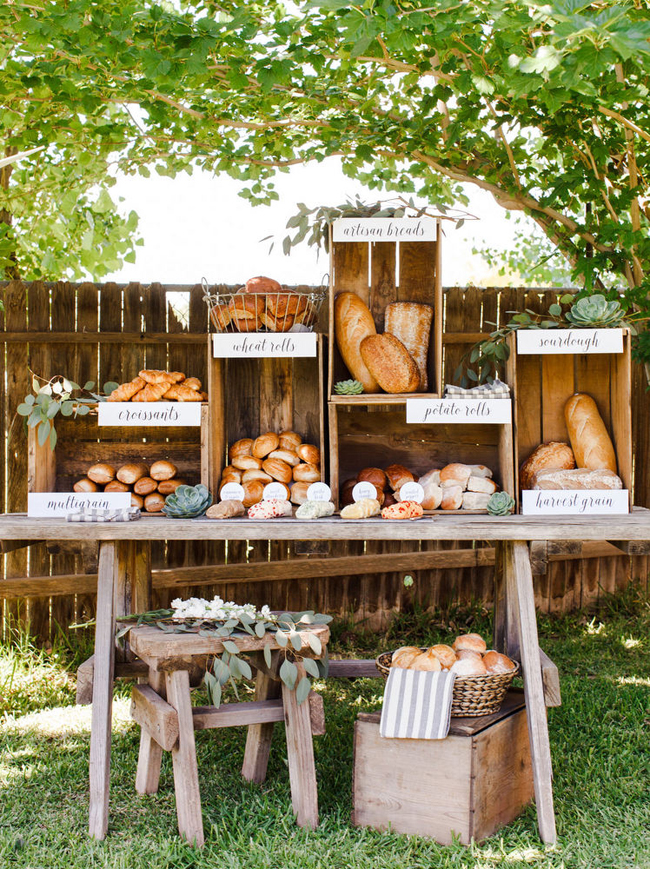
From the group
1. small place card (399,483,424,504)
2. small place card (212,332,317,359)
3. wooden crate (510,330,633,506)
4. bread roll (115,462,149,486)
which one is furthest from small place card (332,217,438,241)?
bread roll (115,462,149,486)

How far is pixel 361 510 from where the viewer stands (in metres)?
2.78

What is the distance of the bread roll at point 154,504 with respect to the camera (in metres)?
3.03

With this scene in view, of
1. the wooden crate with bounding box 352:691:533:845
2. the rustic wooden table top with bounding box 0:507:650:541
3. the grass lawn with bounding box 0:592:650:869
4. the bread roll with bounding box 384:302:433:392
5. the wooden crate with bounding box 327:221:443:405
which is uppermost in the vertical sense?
the wooden crate with bounding box 327:221:443:405

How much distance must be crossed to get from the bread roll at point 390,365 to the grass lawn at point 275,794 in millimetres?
1519

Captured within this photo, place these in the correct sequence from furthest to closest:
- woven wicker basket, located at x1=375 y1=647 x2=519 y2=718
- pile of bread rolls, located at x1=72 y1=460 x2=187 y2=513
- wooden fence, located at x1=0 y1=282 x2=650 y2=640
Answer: wooden fence, located at x1=0 y1=282 x2=650 y2=640, pile of bread rolls, located at x1=72 y1=460 x2=187 y2=513, woven wicker basket, located at x1=375 y1=647 x2=519 y2=718

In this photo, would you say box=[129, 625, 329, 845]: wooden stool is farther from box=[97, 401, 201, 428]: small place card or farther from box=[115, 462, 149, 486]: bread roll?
box=[97, 401, 201, 428]: small place card

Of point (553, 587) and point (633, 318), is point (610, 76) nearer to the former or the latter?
point (633, 318)

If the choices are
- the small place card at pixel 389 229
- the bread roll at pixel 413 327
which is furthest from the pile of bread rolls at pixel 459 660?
the small place card at pixel 389 229

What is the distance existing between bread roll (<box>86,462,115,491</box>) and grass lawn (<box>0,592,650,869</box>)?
115 centimetres

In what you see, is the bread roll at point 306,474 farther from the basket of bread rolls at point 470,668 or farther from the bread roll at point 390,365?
the basket of bread rolls at point 470,668

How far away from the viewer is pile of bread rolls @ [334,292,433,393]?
2.96m

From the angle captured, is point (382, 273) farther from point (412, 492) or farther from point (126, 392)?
point (126, 392)

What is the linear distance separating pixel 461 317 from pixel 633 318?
1090 mm

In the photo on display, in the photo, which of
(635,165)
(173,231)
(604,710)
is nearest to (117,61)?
(635,165)
